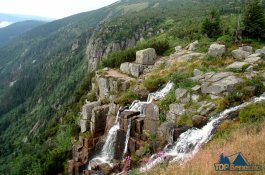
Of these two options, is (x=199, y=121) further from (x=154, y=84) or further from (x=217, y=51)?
(x=217, y=51)

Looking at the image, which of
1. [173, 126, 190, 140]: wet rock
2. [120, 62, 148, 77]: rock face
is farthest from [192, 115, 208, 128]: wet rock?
[120, 62, 148, 77]: rock face

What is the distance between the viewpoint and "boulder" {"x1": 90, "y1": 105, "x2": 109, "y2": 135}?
38.9 metres

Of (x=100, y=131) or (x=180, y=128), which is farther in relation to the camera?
(x=100, y=131)

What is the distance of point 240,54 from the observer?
36656mm

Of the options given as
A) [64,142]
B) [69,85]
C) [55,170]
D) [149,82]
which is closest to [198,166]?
[149,82]

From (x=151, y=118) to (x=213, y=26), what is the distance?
26.4 metres

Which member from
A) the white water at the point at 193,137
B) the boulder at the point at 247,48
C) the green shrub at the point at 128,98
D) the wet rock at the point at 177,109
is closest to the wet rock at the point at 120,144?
the green shrub at the point at 128,98

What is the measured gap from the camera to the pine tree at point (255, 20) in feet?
138

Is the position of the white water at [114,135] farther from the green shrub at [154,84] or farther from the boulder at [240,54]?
the boulder at [240,54]

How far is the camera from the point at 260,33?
42.5 meters

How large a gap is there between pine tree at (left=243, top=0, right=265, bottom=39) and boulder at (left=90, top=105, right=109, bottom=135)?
22672mm

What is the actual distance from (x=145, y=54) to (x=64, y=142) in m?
19.4

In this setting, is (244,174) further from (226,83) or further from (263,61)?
(263,61)

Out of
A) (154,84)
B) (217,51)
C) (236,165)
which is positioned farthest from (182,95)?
(236,165)
